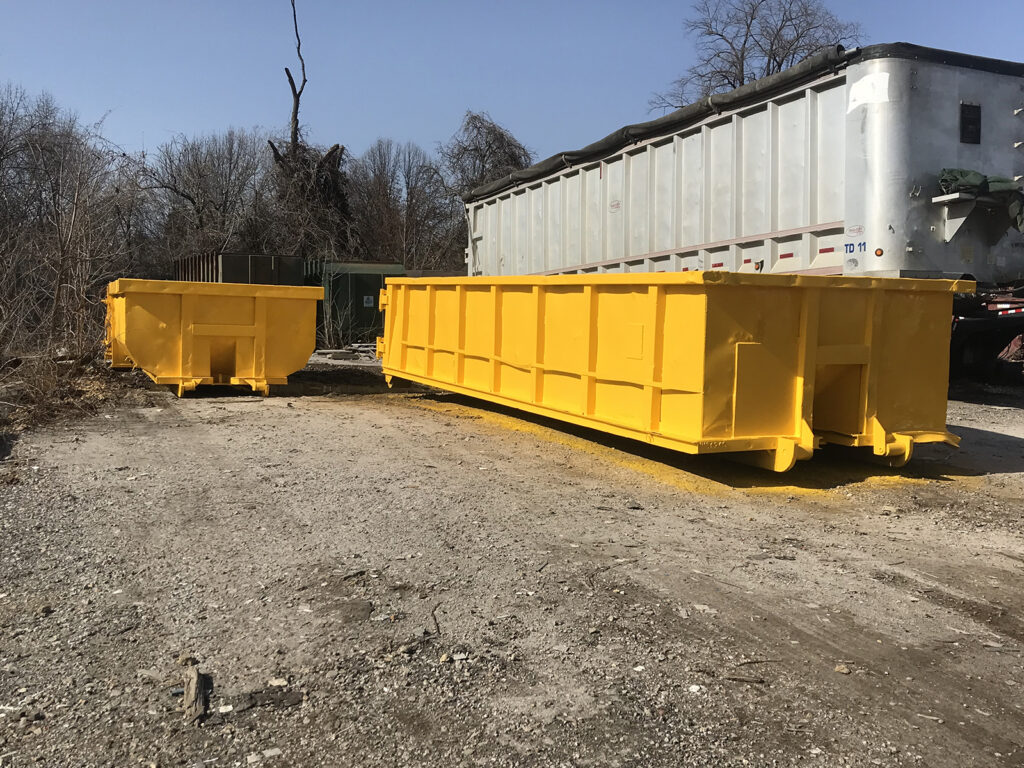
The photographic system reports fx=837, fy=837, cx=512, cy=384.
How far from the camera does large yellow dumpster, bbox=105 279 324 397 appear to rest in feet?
35.4

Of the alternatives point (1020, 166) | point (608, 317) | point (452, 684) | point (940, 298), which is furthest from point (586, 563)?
point (1020, 166)

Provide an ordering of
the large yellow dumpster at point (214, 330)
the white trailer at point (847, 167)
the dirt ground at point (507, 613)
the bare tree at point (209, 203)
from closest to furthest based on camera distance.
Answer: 1. the dirt ground at point (507, 613)
2. the white trailer at point (847, 167)
3. the large yellow dumpster at point (214, 330)
4. the bare tree at point (209, 203)

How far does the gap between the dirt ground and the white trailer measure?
10.1ft

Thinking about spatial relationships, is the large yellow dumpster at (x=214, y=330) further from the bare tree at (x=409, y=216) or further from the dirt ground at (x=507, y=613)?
the bare tree at (x=409, y=216)

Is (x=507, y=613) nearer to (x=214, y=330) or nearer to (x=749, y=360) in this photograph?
(x=749, y=360)

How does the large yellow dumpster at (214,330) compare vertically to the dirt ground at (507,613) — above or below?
above

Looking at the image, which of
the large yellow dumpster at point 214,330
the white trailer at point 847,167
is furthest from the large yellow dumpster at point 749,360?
the large yellow dumpster at point 214,330

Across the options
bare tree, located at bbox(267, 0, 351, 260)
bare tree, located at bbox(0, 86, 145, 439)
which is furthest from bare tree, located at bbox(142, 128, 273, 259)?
bare tree, located at bbox(0, 86, 145, 439)

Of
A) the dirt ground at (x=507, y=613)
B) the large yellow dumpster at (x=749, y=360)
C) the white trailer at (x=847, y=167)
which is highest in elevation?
the white trailer at (x=847, y=167)

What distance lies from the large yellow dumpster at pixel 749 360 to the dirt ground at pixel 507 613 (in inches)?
15.9

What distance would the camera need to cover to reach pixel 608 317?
723 centimetres

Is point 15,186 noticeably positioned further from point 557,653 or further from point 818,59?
point 557,653

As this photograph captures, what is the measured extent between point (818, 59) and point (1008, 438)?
173 inches

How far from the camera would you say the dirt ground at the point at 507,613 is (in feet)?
8.82
